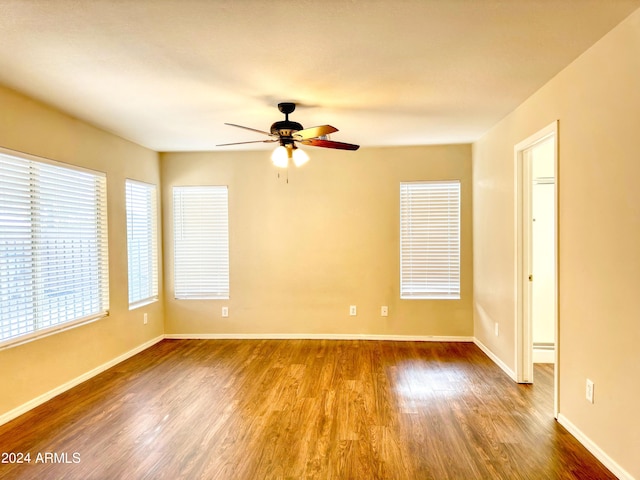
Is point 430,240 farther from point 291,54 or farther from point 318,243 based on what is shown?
point 291,54

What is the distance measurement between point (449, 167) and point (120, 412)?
452 centimetres

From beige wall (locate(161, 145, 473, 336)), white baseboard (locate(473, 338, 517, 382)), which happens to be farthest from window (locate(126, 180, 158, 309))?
white baseboard (locate(473, 338, 517, 382))

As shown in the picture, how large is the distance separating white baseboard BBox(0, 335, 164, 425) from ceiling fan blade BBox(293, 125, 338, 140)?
123 inches

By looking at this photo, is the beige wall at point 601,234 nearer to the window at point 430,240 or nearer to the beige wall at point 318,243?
the window at point 430,240

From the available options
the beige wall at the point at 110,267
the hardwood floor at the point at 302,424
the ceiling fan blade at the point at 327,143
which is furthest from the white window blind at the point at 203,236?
the ceiling fan blade at the point at 327,143

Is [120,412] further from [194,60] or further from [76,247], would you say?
[194,60]

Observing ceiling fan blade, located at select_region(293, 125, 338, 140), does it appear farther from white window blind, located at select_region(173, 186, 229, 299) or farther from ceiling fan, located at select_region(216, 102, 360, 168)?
white window blind, located at select_region(173, 186, 229, 299)

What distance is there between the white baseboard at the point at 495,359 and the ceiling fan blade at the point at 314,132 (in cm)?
290

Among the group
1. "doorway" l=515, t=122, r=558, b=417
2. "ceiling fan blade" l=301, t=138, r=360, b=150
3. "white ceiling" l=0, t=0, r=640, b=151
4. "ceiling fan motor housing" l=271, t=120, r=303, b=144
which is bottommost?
"doorway" l=515, t=122, r=558, b=417

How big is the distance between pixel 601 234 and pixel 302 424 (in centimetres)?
239

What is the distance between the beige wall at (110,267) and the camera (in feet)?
9.18

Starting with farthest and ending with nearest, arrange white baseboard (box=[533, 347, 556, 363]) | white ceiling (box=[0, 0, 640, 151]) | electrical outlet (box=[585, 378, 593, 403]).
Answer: white baseboard (box=[533, 347, 556, 363]), electrical outlet (box=[585, 378, 593, 403]), white ceiling (box=[0, 0, 640, 151])

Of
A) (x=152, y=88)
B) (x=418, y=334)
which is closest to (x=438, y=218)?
(x=418, y=334)

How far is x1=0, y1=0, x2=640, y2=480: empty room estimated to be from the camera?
203 cm
